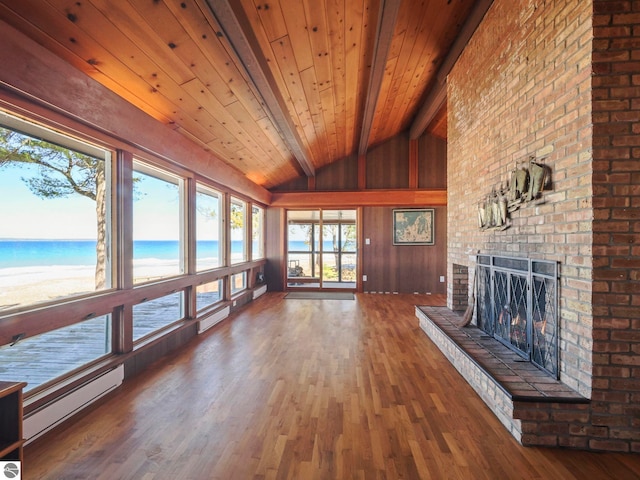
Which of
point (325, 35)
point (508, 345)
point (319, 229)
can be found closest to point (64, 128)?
point (325, 35)

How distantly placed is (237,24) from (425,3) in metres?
1.87

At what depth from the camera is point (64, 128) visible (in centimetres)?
211

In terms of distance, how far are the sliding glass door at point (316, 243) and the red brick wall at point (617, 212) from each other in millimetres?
5639

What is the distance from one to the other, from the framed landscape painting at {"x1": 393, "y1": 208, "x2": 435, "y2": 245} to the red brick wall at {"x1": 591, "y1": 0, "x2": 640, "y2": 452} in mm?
5270

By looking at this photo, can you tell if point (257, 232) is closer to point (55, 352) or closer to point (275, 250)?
point (275, 250)

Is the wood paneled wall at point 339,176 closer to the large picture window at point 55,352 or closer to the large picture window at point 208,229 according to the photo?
the large picture window at point 208,229

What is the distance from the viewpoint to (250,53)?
230 cm

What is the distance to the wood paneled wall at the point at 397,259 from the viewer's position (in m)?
6.98

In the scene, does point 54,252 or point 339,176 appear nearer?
Answer: point 54,252

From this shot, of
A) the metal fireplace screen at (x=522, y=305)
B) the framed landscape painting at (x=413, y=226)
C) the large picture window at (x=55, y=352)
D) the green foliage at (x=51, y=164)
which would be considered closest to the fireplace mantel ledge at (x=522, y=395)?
the metal fireplace screen at (x=522, y=305)

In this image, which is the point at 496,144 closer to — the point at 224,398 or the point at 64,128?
the point at 224,398

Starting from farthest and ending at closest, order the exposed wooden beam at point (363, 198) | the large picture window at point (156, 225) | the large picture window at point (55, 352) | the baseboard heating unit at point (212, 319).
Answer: the exposed wooden beam at point (363, 198) → the baseboard heating unit at point (212, 319) → the large picture window at point (156, 225) → the large picture window at point (55, 352)

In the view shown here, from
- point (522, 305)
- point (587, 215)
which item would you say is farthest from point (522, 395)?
point (587, 215)

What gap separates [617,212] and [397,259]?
534 cm
